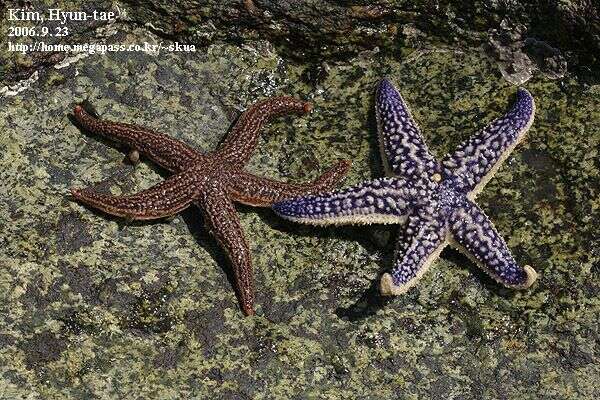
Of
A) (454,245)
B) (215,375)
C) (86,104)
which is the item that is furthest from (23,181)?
(454,245)

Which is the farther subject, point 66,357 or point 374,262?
point 374,262

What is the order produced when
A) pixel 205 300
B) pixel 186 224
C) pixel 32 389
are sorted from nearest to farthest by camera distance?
pixel 32 389
pixel 205 300
pixel 186 224

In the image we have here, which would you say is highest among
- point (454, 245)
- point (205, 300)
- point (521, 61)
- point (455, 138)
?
point (521, 61)

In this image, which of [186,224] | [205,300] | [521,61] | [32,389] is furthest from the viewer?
[521,61]

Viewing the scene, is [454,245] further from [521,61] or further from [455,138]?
[521,61]

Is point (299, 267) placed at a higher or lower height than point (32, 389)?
higher

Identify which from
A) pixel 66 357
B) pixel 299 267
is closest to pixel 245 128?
pixel 299 267

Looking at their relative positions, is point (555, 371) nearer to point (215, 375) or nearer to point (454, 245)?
point (454, 245)
